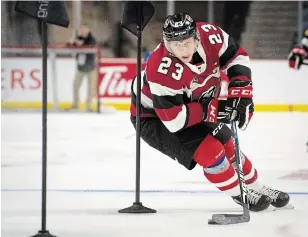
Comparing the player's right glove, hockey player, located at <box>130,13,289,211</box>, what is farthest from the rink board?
hockey player, located at <box>130,13,289,211</box>

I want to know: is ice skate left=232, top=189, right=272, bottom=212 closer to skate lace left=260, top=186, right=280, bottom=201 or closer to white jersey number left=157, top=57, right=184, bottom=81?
skate lace left=260, top=186, right=280, bottom=201

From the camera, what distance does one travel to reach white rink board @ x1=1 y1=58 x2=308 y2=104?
10.6 metres

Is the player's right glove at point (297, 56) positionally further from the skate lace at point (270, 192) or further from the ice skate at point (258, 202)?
the ice skate at point (258, 202)

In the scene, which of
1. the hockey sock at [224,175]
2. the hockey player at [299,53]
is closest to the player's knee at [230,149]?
the hockey sock at [224,175]

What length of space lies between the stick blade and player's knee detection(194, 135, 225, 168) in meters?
0.21

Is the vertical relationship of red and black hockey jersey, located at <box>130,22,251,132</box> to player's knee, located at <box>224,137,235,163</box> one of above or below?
above

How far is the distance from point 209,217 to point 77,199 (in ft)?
2.68

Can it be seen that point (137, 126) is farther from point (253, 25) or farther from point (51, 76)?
point (253, 25)

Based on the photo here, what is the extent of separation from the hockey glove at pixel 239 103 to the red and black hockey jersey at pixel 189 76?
0.05 metres

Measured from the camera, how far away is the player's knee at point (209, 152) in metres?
3.53

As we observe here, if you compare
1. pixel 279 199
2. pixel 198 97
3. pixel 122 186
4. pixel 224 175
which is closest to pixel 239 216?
pixel 224 175

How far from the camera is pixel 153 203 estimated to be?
4137mm

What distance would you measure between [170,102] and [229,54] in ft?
1.20

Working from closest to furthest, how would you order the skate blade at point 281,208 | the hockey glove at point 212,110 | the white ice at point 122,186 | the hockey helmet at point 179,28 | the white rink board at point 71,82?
1. the hockey helmet at point 179,28
2. the white ice at point 122,186
3. the hockey glove at point 212,110
4. the skate blade at point 281,208
5. the white rink board at point 71,82
